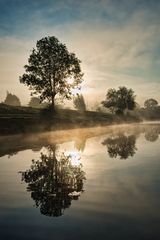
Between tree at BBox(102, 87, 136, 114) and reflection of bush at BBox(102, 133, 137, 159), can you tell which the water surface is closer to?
reflection of bush at BBox(102, 133, 137, 159)

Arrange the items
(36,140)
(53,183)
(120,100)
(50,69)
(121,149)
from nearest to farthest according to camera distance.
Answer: (53,183)
(121,149)
(36,140)
(50,69)
(120,100)

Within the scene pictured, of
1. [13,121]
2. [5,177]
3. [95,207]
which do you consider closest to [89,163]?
[5,177]

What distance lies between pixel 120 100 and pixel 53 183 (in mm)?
138135

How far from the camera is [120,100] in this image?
149375 millimetres

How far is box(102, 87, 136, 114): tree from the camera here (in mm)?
148750

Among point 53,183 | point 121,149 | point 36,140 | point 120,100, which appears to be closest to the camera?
point 53,183

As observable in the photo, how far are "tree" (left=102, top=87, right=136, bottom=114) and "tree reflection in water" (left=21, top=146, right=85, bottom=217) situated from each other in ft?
429

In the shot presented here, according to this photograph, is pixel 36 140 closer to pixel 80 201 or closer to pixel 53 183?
pixel 53 183

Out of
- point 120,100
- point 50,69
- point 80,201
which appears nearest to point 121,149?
point 80,201

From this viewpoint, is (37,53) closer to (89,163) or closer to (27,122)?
(27,122)

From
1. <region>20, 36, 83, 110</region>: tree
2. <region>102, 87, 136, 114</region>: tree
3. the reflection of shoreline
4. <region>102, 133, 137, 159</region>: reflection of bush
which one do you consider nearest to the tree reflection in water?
<region>102, 133, 137, 159</region>: reflection of bush

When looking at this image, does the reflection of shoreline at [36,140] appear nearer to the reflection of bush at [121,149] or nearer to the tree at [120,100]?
the reflection of bush at [121,149]

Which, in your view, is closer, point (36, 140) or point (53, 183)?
point (53, 183)

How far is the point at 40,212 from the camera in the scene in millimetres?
9344
